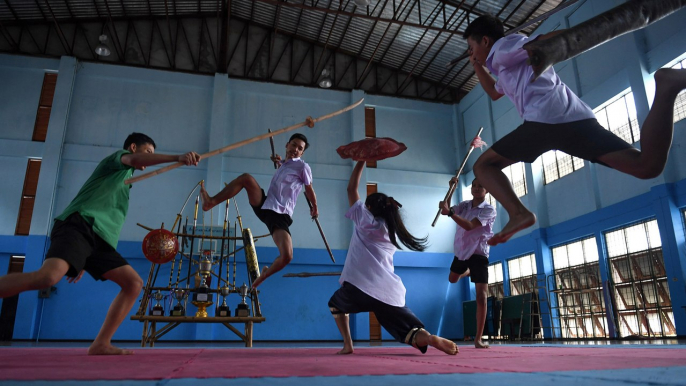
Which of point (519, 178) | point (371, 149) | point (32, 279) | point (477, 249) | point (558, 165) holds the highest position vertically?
point (519, 178)

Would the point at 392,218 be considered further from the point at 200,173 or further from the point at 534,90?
the point at 200,173

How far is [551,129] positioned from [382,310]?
192 cm

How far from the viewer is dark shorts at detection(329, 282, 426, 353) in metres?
3.64

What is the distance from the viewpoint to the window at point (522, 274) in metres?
14.5

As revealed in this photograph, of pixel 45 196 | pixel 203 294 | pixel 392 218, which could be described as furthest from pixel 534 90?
pixel 45 196

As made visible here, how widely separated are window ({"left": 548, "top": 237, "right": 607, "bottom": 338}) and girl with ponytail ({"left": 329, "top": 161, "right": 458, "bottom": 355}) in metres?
9.78

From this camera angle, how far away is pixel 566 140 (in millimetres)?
2604

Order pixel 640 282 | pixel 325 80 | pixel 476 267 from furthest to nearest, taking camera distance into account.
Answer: pixel 325 80 < pixel 640 282 < pixel 476 267

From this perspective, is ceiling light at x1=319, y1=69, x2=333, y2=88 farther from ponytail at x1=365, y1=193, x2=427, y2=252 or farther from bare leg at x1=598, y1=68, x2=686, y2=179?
bare leg at x1=598, y1=68, x2=686, y2=179

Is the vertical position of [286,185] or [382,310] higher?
[286,185]

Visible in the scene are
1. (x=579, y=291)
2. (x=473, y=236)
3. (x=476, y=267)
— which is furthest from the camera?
(x=579, y=291)

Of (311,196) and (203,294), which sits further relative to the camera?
(203,294)

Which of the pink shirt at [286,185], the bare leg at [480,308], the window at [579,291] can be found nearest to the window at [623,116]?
the window at [579,291]

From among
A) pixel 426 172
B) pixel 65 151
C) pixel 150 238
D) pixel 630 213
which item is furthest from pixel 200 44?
pixel 630 213
